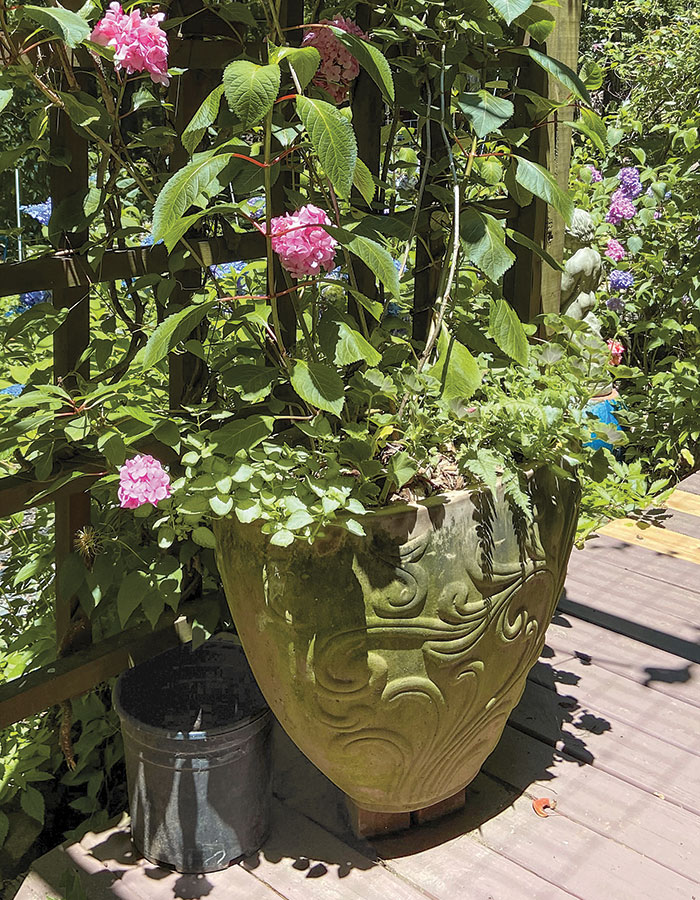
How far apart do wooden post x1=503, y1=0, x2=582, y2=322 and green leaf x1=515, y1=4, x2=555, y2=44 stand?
340 mm

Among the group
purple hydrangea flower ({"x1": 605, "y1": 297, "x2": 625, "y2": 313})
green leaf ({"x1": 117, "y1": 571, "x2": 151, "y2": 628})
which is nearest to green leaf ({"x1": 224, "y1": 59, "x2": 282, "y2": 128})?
green leaf ({"x1": 117, "y1": 571, "x2": 151, "y2": 628})

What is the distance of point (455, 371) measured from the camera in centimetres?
Answer: 159

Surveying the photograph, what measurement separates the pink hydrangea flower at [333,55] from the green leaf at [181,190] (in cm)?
29

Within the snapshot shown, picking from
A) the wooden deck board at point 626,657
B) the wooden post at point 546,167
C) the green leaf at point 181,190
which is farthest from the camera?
the wooden deck board at point 626,657

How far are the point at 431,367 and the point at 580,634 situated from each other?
3.57 ft

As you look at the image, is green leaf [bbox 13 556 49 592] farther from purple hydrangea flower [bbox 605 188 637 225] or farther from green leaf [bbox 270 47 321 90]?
purple hydrangea flower [bbox 605 188 637 225]

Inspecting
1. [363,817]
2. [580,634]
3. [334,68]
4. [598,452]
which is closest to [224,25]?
[334,68]

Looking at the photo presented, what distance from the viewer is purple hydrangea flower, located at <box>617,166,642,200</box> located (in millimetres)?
3633

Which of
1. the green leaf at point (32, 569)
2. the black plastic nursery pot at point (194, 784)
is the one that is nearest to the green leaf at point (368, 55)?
the black plastic nursery pot at point (194, 784)

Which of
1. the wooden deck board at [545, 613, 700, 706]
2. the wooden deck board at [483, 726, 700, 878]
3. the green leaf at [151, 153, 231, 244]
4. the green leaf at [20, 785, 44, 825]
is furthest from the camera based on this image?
the wooden deck board at [545, 613, 700, 706]

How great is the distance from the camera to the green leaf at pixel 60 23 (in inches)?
48.5

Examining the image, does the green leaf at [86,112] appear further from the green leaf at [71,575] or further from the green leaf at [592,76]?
the green leaf at [592,76]

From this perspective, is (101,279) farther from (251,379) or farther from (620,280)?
(620,280)

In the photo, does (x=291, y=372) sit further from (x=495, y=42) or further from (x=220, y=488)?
(x=495, y=42)
